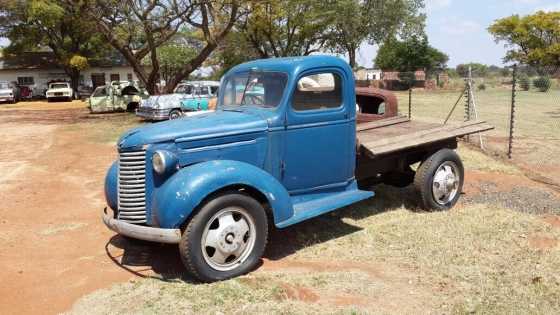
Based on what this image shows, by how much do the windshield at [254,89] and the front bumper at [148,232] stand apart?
1.68 m

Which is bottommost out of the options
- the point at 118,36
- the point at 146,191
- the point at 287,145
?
the point at 146,191

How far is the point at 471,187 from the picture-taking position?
7461 mm

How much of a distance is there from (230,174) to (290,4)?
27.8 metres

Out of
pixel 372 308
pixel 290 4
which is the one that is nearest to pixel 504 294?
pixel 372 308

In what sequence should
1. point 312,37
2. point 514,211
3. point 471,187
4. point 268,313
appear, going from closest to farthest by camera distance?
point 268,313
point 514,211
point 471,187
point 312,37

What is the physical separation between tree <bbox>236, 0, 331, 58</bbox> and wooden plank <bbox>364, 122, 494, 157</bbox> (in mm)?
22178

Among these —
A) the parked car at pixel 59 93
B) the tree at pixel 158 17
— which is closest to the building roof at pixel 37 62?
the parked car at pixel 59 93

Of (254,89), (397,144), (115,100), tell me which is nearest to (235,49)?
(115,100)

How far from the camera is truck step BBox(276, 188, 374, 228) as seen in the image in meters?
4.88

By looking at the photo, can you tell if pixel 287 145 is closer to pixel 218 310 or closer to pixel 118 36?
pixel 218 310

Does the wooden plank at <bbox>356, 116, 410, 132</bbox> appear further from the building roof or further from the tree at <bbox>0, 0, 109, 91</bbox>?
the building roof

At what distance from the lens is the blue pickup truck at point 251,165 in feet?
13.9

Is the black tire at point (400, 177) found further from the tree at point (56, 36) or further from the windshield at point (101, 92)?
the tree at point (56, 36)

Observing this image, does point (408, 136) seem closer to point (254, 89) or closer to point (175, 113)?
point (254, 89)
